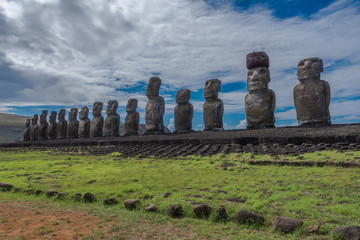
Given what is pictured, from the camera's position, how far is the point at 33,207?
3.81m

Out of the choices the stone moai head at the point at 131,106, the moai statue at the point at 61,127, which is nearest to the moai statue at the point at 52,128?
the moai statue at the point at 61,127

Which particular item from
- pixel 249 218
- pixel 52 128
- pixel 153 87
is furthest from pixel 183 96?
pixel 52 128

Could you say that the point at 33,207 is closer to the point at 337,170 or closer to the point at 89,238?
the point at 89,238

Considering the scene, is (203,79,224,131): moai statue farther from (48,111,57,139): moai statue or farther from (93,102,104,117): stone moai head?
(48,111,57,139): moai statue

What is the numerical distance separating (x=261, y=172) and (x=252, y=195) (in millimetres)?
1662

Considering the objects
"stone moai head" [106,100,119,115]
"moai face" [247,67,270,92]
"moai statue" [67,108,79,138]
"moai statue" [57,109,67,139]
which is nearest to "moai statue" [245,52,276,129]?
"moai face" [247,67,270,92]

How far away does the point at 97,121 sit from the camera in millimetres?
21344

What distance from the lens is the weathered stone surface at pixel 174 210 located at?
124 inches

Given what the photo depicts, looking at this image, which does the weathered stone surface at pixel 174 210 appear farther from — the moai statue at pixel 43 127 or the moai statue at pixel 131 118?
the moai statue at pixel 43 127

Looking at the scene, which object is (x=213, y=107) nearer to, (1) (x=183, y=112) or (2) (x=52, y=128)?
(1) (x=183, y=112)

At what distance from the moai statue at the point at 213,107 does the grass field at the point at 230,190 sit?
311 inches

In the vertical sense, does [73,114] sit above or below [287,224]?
above

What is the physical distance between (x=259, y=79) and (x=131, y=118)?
384 inches

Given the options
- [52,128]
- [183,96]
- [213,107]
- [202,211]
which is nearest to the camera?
[202,211]
